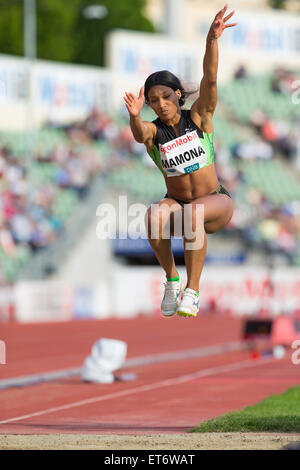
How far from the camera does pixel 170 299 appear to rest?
29.7 feet

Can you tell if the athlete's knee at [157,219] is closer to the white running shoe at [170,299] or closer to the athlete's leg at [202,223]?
the athlete's leg at [202,223]

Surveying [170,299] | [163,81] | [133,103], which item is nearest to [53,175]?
[170,299]

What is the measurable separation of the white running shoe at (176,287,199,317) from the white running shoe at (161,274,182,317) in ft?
0.53

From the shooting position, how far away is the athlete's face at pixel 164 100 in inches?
346

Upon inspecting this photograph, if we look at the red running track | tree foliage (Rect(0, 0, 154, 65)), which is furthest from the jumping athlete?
tree foliage (Rect(0, 0, 154, 65))

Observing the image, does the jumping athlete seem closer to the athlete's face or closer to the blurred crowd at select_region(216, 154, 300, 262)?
the athlete's face

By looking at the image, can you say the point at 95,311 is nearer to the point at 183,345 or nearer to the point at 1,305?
the point at 1,305

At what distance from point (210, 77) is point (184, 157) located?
0.69 m

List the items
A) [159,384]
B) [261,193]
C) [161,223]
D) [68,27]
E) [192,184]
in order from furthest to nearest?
[68,27] < [261,193] < [159,384] < [192,184] < [161,223]

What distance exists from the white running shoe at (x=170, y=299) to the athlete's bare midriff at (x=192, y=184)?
76 centimetres

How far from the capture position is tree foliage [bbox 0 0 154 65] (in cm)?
5869

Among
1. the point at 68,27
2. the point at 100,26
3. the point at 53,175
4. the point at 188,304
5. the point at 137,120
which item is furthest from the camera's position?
the point at 100,26

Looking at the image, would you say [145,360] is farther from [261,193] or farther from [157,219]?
[261,193]

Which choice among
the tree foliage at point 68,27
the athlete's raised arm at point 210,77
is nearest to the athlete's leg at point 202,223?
the athlete's raised arm at point 210,77
